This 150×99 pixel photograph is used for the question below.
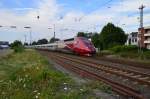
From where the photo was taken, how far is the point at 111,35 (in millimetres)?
120750

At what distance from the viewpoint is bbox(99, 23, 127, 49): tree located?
117756 millimetres

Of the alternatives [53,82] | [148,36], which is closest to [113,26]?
[148,36]

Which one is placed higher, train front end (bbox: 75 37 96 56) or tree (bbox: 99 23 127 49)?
tree (bbox: 99 23 127 49)

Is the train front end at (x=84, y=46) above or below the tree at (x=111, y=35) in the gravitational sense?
below

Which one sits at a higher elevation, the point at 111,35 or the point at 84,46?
the point at 111,35

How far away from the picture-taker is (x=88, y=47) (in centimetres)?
5391

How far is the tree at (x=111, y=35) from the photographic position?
117756mm

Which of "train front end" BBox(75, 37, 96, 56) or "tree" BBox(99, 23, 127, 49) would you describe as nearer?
"train front end" BBox(75, 37, 96, 56)

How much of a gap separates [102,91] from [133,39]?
15648cm

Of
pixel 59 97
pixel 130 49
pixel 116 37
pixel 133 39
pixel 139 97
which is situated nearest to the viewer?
pixel 59 97

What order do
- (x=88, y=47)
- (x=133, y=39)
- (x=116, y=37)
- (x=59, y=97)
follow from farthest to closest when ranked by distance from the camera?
(x=133, y=39) < (x=116, y=37) < (x=88, y=47) < (x=59, y=97)

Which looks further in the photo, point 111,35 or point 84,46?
point 111,35

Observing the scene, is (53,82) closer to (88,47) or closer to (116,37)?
(88,47)

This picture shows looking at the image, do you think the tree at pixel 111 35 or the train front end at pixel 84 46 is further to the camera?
the tree at pixel 111 35
